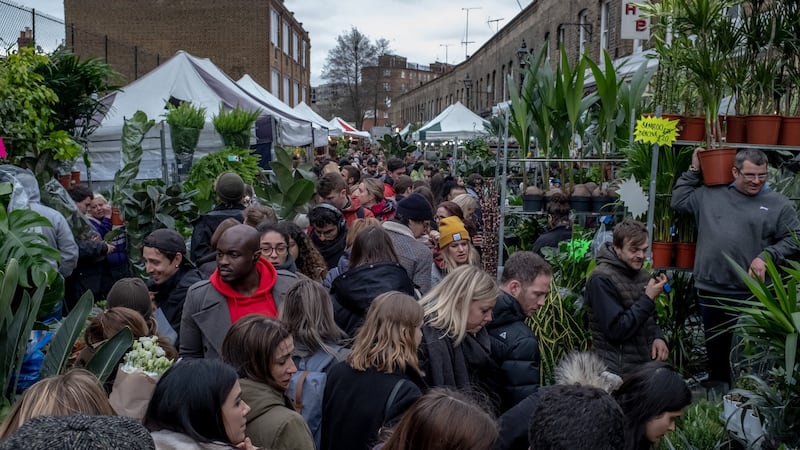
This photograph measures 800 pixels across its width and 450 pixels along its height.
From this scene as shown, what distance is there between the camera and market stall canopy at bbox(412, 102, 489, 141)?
19.1 metres

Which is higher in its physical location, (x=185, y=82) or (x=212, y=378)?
(x=185, y=82)

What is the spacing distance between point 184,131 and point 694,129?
7.64 metres

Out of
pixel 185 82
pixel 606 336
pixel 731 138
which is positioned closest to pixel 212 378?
pixel 606 336

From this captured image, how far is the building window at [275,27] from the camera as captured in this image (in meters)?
35.5

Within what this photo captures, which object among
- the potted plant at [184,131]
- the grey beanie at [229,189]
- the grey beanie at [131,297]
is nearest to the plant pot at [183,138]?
the potted plant at [184,131]

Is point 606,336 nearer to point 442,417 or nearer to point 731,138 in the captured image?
point 731,138

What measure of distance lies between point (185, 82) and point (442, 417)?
1196cm

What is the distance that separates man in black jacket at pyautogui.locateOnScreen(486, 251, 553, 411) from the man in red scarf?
1.28 m

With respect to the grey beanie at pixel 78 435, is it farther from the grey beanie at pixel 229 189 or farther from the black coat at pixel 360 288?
the grey beanie at pixel 229 189

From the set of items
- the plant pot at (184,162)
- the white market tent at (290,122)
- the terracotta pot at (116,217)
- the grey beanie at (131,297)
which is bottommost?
the grey beanie at (131,297)

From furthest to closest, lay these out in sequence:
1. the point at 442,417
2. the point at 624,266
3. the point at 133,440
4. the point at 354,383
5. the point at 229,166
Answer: the point at 229,166
the point at 624,266
the point at 354,383
the point at 442,417
the point at 133,440

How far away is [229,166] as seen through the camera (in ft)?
33.9

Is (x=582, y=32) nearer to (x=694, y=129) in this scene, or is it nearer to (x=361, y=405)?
(x=694, y=129)

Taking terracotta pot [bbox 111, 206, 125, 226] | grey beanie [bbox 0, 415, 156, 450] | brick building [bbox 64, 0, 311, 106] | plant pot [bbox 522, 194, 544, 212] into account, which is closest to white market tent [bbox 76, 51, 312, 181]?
terracotta pot [bbox 111, 206, 125, 226]
